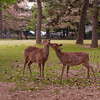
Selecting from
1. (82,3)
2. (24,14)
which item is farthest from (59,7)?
(24,14)

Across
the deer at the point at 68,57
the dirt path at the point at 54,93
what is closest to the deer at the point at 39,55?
the deer at the point at 68,57

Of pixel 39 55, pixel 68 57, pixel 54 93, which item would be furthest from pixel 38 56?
pixel 54 93

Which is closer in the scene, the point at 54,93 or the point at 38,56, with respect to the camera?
the point at 54,93

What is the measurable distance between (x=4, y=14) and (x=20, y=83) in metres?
47.9

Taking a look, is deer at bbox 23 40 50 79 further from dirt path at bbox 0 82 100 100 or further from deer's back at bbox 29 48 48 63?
dirt path at bbox 0 82 100 100

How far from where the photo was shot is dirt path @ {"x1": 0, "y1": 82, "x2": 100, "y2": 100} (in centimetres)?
687

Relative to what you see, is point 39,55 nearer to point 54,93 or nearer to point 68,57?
point 68,57

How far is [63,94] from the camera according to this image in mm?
7207

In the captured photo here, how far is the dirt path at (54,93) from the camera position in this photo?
6870 millimetres

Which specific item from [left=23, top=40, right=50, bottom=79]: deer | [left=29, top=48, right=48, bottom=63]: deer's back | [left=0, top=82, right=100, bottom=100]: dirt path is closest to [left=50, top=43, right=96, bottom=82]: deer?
[left=23, top=40, right=50, bottom=79]: deer

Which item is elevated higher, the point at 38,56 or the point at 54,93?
the point at 38,56

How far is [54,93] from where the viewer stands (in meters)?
7.30

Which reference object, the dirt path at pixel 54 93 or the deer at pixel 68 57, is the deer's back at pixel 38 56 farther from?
the dirt path at pixel 54 93

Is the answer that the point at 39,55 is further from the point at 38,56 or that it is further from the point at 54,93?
the point at 54,93
